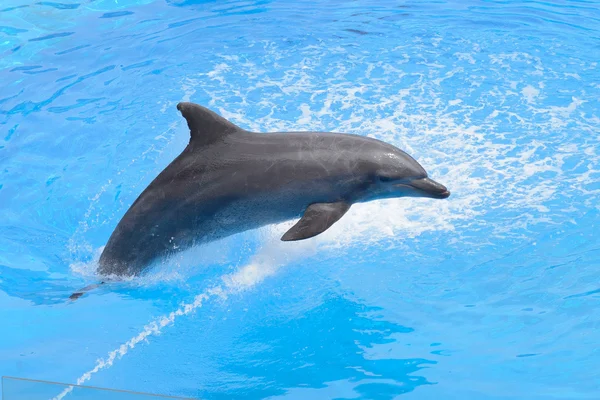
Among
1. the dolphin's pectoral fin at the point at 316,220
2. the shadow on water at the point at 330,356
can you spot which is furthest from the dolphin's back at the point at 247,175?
the shadow on water at the point at 330,356

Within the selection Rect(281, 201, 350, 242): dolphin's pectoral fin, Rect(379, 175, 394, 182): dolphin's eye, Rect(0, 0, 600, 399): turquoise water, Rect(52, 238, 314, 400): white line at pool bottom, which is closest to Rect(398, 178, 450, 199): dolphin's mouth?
Rect(379, 175, 394, 182): dolphin's eye

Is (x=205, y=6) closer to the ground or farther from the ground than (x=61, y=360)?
farther from the ground

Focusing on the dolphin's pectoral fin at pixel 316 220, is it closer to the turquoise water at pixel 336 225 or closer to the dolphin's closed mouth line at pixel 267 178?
the dolphin's closed mouth line at pixel 267 178

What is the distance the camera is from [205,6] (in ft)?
47.8

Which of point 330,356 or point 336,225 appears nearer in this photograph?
point 330,356

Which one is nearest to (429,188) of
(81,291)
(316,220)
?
(316,220)

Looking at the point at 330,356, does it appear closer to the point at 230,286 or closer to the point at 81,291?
the point at 230,286

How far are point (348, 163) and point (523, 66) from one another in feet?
19.7

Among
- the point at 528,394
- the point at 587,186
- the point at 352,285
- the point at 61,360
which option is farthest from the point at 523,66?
the point at 61,360

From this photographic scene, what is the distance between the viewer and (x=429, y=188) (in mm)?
6387

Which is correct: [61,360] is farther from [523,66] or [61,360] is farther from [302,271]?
[523,66]

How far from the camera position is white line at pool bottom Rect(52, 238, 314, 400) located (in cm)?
617

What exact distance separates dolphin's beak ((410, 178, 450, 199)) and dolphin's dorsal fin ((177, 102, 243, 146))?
1.74 metres

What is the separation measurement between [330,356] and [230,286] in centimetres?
149
